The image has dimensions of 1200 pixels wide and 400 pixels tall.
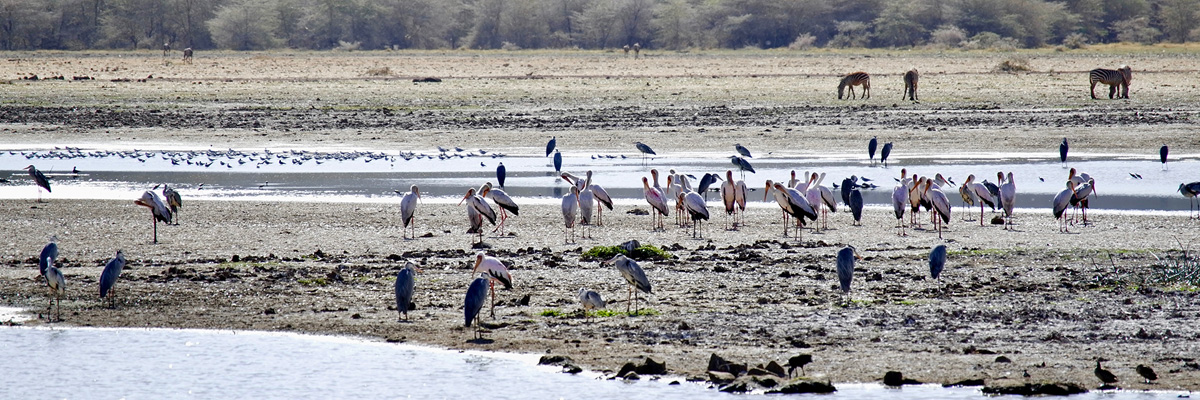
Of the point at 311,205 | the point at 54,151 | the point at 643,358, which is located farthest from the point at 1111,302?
the point at 54,151

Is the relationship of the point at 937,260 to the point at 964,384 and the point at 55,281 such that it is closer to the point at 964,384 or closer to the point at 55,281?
the point at 964,384

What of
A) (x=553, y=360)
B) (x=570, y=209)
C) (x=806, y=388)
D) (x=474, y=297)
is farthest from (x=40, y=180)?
(x=806, y=388)

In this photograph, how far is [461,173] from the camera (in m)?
18.1

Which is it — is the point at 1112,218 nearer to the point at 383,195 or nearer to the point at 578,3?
the point at 383,195

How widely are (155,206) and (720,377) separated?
22.5ft

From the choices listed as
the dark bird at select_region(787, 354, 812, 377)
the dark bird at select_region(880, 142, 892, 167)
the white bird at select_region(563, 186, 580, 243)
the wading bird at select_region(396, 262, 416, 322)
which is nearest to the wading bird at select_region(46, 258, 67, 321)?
the wading bird at select_region(396, 262, 416, 322)

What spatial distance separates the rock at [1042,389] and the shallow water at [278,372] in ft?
0.22

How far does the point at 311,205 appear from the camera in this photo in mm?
14383

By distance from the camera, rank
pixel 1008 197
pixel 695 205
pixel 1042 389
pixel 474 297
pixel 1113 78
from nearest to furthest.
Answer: pixel 1042 389 < pixel 474 297 < pixel 695 205 < pixel 1008 197 < pixel 1113 78

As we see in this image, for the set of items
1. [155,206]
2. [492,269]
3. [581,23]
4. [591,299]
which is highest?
[581,23]

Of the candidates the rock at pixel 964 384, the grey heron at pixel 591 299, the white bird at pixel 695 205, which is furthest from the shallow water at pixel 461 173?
the rock at pixel 964 384

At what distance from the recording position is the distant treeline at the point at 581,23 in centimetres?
6619

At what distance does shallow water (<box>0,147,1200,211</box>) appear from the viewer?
15.5 meters

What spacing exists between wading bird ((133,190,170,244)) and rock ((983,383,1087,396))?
787cm
